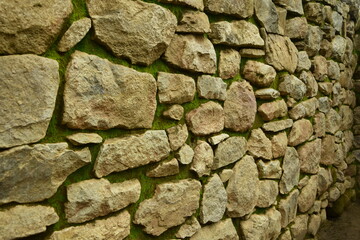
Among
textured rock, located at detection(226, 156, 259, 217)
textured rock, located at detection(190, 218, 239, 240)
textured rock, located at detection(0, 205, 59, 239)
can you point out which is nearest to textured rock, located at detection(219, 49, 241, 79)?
textured rock, located at detection(226, 156, 259, 217)

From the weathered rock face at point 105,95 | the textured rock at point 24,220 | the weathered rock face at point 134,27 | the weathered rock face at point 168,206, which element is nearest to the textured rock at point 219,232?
the weathered rock face at point 168,206

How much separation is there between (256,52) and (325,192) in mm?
1919

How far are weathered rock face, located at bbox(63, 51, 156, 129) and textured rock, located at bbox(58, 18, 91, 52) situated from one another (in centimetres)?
4

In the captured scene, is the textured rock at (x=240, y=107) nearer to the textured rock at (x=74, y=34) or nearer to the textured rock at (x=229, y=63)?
the textured rock at (x=229, y=63)

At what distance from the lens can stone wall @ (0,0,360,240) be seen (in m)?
0.92

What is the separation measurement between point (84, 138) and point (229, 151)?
2.87 feet

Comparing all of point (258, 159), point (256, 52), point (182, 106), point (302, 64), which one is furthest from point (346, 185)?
point (182, 106)

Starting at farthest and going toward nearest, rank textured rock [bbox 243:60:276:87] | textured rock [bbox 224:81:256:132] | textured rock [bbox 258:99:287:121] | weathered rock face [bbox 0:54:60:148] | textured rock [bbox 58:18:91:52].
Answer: textured rock [bbox 258:99:287:121], textured rock [bbox 243:60:276:87], textured rock [bbox 224:81:256:132], textured rock [bbox 58:18:91:52], weathered rock face [bbox 0:54:60:148]

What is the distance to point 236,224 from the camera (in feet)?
5.97

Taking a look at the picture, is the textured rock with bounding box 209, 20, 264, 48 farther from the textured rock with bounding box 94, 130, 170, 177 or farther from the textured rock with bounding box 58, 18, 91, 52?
the textured rock with bounding box 58, 18, 91, 52

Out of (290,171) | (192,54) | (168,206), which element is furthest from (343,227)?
(192,54)

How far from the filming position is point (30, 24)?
35.7 inches

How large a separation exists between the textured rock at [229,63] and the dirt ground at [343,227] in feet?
6.68

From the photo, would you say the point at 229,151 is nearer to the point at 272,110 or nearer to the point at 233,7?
the point at 272,110
